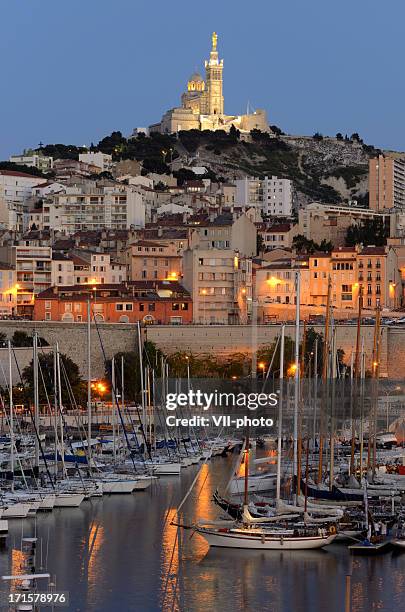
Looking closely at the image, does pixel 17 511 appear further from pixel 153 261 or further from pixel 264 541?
pixel 153 261

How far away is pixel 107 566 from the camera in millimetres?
26031

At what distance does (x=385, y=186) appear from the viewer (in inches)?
3824

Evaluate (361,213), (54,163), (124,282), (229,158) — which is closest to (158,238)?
(124,282)

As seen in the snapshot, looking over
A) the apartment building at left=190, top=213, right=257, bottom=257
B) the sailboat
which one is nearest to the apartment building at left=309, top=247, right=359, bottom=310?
the apartment building at left=190, top=213, right=257, bottom=257

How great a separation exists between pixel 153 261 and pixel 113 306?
25.9 ft

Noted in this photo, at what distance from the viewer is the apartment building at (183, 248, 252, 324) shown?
5959 centimetres

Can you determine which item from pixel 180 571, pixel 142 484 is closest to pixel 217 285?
pixel 142 484

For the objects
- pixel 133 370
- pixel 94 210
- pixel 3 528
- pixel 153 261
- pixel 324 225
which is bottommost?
pixel 3 528

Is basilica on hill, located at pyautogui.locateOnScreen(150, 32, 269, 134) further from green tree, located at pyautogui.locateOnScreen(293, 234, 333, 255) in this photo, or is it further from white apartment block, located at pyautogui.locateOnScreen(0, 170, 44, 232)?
green tree, located at pyautogui.locateOnScreen(293, 234, 333, 255)

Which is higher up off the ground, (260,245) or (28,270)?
(260,245)

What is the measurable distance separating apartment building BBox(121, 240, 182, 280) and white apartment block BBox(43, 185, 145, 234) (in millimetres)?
11292

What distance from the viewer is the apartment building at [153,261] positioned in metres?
64.7

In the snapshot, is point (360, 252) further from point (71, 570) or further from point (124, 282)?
point (71, 570)

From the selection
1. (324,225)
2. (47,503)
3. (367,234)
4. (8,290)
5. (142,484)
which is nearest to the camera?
(47,503)
